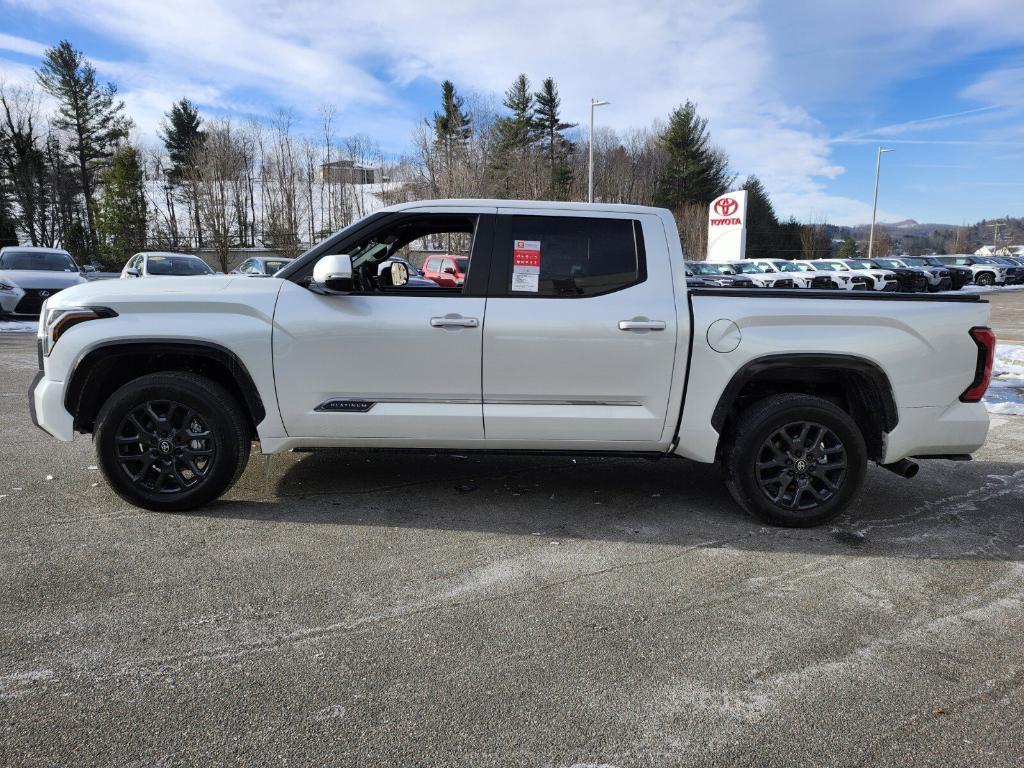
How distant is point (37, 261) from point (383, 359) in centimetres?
1642

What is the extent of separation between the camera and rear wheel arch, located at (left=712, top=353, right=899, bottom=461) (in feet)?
13.2

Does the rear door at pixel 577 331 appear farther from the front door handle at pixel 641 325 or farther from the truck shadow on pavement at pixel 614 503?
the truck shadow on pavement at pixel 614 503

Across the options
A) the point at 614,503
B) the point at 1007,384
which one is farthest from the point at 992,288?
the point at 614,503

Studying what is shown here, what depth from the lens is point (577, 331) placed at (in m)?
3.96

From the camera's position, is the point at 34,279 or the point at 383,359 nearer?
the point at 383,359

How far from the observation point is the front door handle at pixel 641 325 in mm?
3961

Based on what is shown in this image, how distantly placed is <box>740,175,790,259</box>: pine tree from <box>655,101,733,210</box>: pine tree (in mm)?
4841

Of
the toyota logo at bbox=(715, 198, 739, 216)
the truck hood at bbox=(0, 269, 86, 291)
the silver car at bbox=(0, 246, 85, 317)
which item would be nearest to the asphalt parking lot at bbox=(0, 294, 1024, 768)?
the truck hood at bbox=(0, 269, 86, 291)

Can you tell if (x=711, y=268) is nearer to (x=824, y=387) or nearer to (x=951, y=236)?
(x=824, y=387)

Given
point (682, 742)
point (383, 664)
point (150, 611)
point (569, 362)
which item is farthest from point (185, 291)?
point (682, 742)

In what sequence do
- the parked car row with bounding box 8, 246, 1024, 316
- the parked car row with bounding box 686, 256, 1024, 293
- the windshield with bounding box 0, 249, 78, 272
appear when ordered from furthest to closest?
1. the parked car row with bounding box 686, 256, 1024, 293
2. the windshield with bounding box 0, 249, 78, 272
3. the parked car row with bounding box 8, 246, 1024, 316

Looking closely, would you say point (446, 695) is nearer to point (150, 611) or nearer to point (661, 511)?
point (150, 611)

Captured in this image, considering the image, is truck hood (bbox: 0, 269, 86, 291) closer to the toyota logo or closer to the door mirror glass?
the door mirror glass

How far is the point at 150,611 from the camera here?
3.04 m
